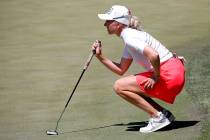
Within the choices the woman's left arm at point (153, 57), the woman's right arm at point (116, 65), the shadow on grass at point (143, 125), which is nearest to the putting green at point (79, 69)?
the shadow on grass at point (143, 125)

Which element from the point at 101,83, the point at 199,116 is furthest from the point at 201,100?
the point at 101,83

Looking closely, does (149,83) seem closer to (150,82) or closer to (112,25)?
(150,82)

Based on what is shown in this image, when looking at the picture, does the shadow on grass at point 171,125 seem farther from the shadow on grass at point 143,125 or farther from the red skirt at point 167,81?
the red skirt at point 167,81

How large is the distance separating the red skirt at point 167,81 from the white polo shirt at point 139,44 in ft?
0.30

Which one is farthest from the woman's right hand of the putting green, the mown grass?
the mown grass

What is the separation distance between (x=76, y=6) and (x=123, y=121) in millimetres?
8130

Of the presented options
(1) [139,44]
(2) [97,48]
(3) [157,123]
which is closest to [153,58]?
(1) [139,44]

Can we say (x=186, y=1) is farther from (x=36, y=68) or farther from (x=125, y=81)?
(x=125, y=81)

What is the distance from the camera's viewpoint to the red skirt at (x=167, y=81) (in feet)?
22.5

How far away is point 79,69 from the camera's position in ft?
34.5

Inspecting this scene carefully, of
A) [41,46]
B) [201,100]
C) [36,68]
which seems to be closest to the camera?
[201,100]

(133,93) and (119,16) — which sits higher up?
(119,16)

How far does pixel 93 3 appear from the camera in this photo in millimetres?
15719

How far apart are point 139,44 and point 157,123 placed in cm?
91
